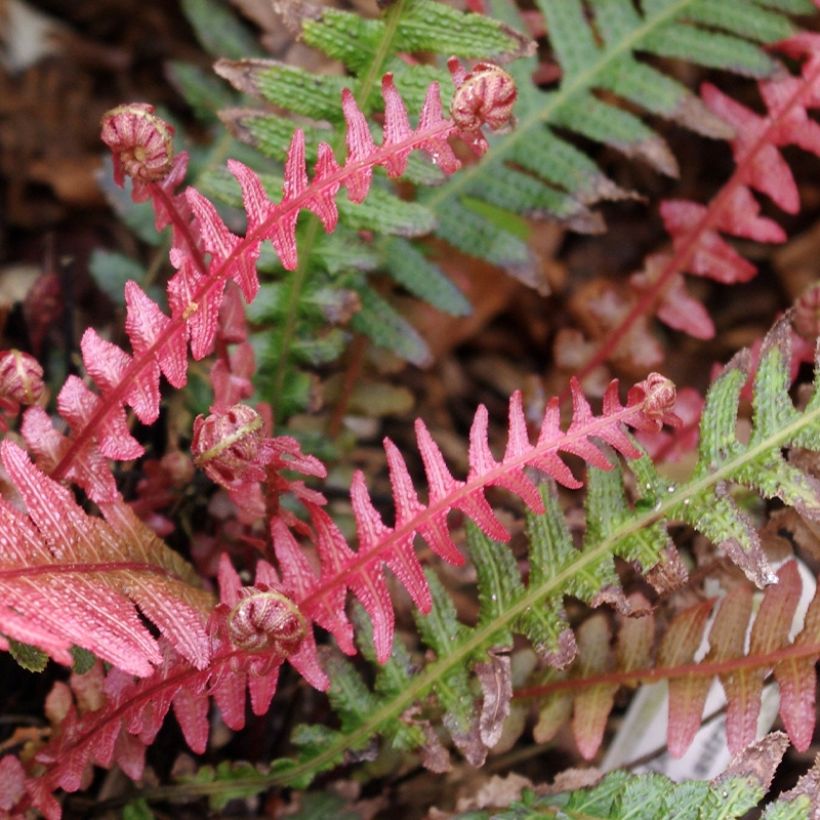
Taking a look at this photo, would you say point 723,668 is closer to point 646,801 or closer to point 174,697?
point 646,801

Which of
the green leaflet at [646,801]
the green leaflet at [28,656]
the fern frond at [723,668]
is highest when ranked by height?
the green leaflet at [28,656]

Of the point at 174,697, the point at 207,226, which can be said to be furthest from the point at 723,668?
the point at 207,226

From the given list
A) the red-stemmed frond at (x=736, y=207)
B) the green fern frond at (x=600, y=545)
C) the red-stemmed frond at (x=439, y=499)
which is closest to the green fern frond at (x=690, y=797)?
the green fern frond at (x=600, y=545)

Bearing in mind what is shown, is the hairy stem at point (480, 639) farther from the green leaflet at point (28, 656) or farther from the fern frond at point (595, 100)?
the fern frond at point (595, 100)

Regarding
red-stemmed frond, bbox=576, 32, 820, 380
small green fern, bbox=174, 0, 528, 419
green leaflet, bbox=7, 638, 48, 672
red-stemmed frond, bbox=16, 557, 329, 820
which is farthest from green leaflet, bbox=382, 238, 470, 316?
green leaflet, bbox=7, 638, 48, 672

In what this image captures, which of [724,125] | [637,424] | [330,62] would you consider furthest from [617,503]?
[330,62]
